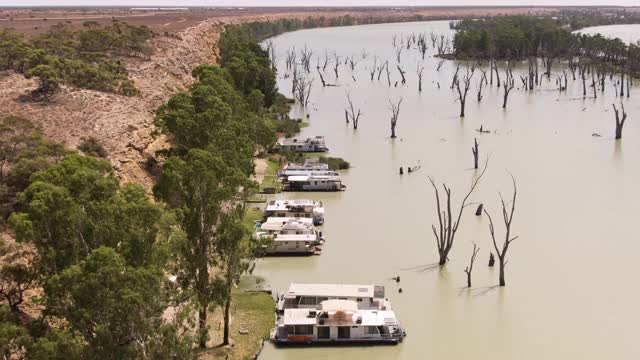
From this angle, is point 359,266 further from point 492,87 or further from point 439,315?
point 492,87

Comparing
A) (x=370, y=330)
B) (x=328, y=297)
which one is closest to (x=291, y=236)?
(x=328, y=297)

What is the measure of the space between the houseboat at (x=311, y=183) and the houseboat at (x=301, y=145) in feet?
26.6

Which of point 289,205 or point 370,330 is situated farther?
point 289,205

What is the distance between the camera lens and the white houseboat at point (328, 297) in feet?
76.1

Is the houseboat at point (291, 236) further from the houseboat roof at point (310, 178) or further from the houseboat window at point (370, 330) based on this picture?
the houseboat window at point (370, 330)

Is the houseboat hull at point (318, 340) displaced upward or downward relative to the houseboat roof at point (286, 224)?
downward

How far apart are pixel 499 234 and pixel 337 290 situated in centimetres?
1047

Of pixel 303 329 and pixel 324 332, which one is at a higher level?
pixel 303 329

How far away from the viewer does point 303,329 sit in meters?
21.7

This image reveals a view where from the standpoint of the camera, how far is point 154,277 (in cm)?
1427

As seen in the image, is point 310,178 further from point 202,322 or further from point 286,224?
point 202,322

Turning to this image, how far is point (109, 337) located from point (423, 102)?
57.4 metres

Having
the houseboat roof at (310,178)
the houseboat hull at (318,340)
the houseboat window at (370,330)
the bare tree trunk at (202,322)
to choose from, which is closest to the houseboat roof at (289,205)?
the houseboat roof at (310,178)

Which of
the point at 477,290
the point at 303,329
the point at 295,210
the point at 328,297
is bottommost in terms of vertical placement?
the point at 477,290
